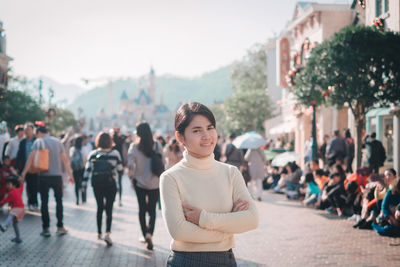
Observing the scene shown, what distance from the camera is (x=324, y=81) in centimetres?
1562

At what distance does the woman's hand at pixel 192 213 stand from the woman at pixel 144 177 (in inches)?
206

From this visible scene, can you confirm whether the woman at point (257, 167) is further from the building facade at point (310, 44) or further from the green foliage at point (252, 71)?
the green foliage at point (252, 71)

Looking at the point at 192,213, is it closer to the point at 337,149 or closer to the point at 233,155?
the point at 233,155

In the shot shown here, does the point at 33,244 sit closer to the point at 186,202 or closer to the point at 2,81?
the point at 186,202

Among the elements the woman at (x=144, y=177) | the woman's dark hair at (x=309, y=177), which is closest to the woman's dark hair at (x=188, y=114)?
the woman at (x=144, y=177)

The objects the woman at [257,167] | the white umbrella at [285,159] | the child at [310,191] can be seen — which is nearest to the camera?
the child at [310,191]

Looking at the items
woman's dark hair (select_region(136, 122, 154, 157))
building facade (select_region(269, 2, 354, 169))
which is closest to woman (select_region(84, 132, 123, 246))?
woman's dark hair (select_region(136, 122, 154, 157))

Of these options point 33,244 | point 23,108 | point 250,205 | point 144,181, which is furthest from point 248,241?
point 23,108

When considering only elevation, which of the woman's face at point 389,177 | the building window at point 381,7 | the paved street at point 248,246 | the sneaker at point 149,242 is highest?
the building window at point 381,7

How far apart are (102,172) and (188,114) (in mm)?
5733

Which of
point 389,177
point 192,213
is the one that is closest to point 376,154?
point 389,177

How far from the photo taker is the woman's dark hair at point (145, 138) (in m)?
8.39

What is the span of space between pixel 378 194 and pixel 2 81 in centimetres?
3458

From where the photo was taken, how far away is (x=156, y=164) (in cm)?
830
